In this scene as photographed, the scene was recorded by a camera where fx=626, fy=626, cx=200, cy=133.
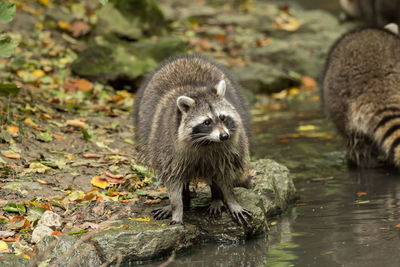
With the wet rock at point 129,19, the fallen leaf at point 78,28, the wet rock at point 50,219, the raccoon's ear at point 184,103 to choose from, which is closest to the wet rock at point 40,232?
the wet rock at point 50,219

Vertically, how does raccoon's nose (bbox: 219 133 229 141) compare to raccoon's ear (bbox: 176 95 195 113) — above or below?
below

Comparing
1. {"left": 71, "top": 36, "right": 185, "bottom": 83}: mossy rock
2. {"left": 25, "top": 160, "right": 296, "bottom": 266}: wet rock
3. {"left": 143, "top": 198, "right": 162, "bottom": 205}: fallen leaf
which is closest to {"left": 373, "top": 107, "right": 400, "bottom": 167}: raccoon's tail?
{"left": 25, "top": 160, "right": 296, "bottom": 266}: wet rock

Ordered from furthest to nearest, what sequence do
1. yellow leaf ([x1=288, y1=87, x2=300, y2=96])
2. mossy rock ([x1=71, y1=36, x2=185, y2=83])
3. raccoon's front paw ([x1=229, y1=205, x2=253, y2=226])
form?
yellow leaf ([x1=288, y1=87, x2=300, y2=96]), mossy rock ([x1=71, y1=36, x2=185, y2=83]), raccoon's front paw ([x1=229, y1=205, x2=253, y2=226])

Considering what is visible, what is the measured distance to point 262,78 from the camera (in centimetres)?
1073

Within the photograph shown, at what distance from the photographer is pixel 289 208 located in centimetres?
553

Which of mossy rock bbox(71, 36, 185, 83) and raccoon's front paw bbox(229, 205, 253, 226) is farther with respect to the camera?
mossy rock bbox(71, 36, 185, 83)

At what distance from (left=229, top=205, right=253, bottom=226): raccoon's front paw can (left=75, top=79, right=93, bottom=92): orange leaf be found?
4.53m

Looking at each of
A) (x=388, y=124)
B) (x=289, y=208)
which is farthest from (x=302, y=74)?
(x=289, y=208)

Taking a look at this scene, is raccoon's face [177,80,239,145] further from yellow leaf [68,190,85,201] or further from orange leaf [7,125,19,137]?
orange leaf [7,125,19,137]

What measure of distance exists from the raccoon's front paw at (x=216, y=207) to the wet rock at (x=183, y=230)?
39 mm

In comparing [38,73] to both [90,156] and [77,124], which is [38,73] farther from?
[90,156]

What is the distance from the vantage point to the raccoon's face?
4.47 meters

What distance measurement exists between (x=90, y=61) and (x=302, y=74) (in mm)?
4338

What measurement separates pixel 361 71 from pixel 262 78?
408 centimetres
